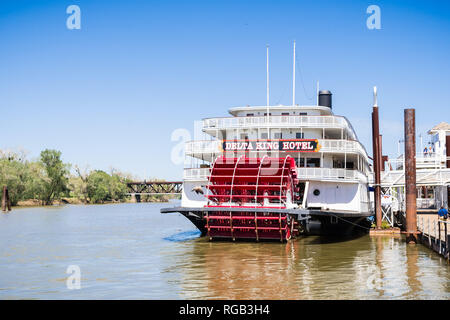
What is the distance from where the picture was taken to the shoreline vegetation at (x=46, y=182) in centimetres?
6418

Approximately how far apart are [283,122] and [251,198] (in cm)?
374

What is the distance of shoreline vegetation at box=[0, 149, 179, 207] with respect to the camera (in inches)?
2527

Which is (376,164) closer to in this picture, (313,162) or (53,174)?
(313,162)

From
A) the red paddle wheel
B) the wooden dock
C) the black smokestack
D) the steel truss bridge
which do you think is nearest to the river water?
the wooden dock

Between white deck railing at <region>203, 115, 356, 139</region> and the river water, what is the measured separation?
508 cm

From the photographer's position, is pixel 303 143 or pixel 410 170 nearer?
pixel 410 170

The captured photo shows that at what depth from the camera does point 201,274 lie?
1395cm

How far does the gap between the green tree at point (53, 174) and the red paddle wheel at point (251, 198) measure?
53.4 metres

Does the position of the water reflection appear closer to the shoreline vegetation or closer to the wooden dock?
the wooden dock
